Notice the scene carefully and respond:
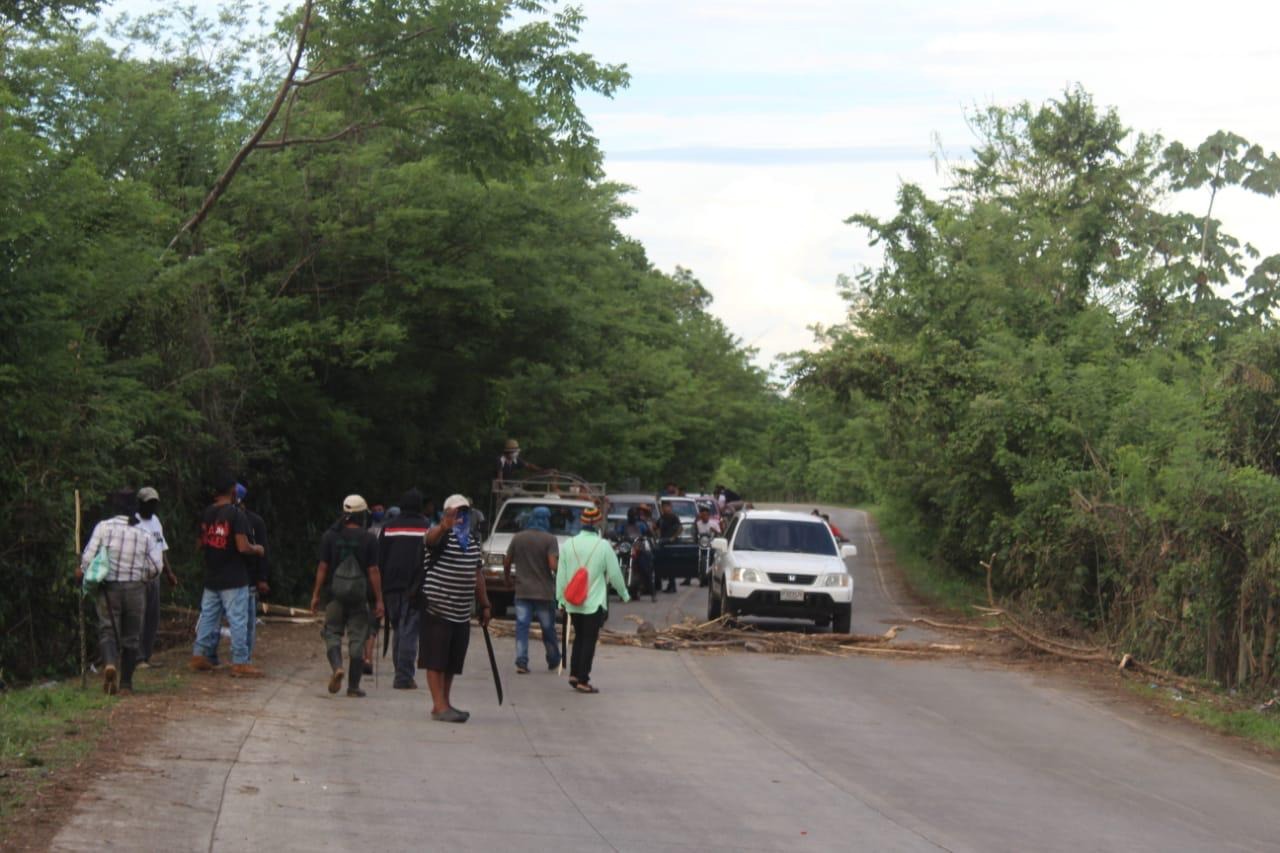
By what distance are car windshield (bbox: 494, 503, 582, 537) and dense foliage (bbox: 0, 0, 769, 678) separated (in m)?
3.38

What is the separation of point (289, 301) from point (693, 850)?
60.4 ft

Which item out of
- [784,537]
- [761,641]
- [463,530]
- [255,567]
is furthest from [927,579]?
[463,530]

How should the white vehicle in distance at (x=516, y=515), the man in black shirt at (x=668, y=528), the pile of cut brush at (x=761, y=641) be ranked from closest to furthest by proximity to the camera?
the pile of cut brush at (x=761, y=641)
the white vehicle in distance at (x=516, y=515)
the man in black shirt at (x=668, y=528)

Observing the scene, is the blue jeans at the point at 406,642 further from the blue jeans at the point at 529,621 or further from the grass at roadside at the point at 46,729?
the grass at roadside at the point at 46,729

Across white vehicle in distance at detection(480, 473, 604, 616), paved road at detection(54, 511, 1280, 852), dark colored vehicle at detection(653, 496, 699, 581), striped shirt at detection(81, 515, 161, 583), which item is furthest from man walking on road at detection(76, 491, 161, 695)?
dark colored vehicle at detection(653, 496, 699, 581)

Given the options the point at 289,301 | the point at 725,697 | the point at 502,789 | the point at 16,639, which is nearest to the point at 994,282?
the point at 289,301

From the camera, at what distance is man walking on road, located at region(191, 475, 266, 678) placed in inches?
594

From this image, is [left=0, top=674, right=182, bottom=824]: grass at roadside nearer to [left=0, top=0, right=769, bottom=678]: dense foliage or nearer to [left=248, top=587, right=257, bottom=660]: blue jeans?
[left=248, top=587, right=257, bottom=660]: blue jeans

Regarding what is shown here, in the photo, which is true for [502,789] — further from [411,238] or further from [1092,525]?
[411,238]

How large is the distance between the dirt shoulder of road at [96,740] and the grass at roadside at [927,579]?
17.5 m

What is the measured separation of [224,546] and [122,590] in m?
1.38

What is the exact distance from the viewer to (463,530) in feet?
44.2

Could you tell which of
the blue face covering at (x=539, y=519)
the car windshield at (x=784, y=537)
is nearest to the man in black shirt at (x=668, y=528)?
the car windshield at (x=784, y=537)

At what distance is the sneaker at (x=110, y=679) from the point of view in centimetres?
1357
